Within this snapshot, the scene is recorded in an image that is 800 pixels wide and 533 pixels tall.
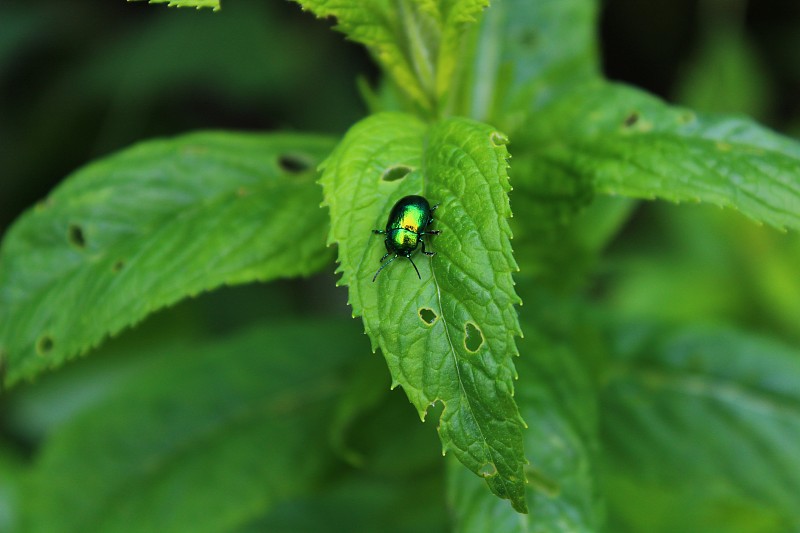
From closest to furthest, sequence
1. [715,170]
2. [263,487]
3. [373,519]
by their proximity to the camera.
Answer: [715,170] → [263,487] → [373,519]

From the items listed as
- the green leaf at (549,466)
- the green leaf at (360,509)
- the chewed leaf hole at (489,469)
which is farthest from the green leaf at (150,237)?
the green leaf at (360,509)

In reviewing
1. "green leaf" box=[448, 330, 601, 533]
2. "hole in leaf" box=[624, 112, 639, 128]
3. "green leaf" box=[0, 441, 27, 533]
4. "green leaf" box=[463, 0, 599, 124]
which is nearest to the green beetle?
"green leaf" box=[448, 330, 601, 533]

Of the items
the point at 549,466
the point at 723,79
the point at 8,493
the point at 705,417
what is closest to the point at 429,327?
the point at 549,466

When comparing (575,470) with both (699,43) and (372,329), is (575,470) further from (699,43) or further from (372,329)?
(699,43)

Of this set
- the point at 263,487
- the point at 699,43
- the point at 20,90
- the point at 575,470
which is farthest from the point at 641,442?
the point at 20,90

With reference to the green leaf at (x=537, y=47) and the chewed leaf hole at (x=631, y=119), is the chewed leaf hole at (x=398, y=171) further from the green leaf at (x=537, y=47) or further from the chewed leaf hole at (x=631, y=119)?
the green leaf at (x=537, y=47)

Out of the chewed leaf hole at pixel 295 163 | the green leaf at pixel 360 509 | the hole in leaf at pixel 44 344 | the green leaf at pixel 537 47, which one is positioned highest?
the green leaf at pixel 537 47

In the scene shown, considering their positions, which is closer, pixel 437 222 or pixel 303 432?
pixel 437 222

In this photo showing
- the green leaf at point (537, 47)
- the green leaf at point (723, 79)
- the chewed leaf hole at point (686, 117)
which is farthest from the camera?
the green leaf at point (723, 79)
